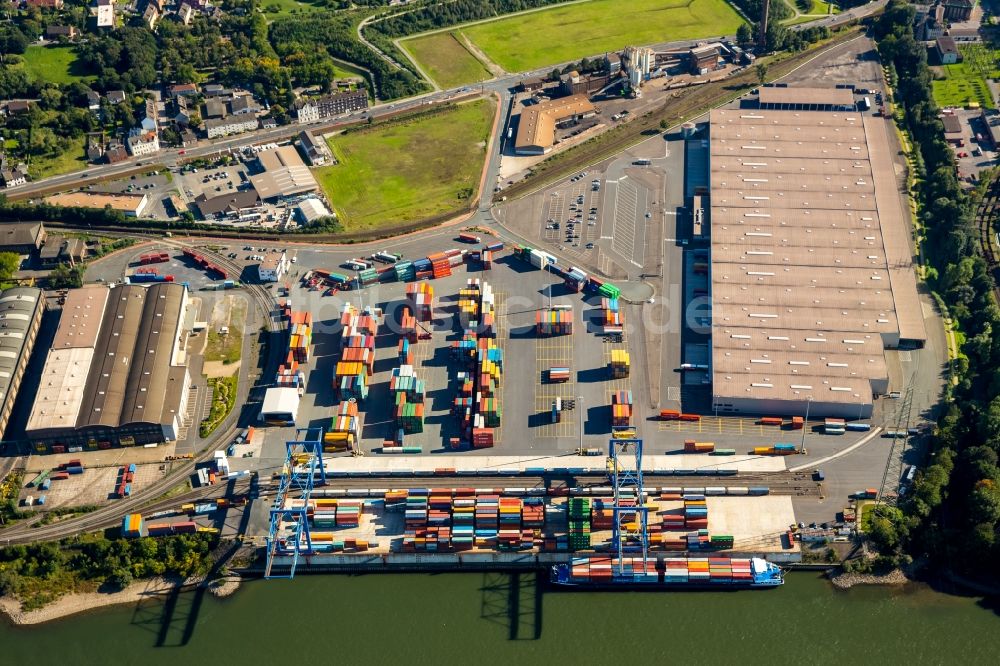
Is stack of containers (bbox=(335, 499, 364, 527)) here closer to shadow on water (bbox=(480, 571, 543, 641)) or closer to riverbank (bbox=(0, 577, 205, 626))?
shadow on water (bbox=(480, 571, 543, 641))

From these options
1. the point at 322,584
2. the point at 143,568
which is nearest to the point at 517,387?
the point at 322,584

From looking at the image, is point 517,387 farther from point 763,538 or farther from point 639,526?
point 763,538

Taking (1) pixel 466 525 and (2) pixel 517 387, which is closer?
(1) pixel 466 525

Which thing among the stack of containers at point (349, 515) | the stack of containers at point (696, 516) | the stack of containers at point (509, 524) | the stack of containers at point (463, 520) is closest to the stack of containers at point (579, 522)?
the stack of containers at point (509, 524)

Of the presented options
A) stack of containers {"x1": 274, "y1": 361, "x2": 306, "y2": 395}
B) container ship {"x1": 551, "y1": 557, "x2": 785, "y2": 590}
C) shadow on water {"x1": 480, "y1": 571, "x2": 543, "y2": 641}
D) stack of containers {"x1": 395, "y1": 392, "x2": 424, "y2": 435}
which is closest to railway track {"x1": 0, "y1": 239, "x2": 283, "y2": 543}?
stack of containers {"x1": 274, "y1": 361, "x2": 306, "y2": 395}

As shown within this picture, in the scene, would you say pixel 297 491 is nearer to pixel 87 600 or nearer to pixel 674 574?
pixel 87 600

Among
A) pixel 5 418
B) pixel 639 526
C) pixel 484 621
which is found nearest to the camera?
pixel 484 621
